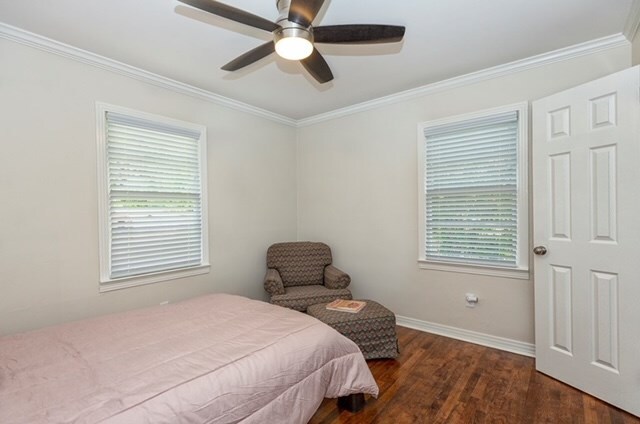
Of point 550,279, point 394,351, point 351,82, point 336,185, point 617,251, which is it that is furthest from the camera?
point 336,185

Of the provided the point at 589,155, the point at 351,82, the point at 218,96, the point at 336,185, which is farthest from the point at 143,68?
the point at 589,155

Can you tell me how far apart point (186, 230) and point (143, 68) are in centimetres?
152

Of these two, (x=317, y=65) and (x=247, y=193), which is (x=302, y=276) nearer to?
(x=247, y=193)

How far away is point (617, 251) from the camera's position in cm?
199

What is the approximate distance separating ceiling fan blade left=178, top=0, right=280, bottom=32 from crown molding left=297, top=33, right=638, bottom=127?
6.83ft

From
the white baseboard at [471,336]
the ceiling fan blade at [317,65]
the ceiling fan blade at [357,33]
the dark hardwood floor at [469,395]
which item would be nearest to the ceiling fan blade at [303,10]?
the ceiling fan blade at [357,33]

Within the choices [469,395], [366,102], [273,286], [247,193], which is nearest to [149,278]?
[273,286]

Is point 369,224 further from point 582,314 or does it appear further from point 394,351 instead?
point 582,314

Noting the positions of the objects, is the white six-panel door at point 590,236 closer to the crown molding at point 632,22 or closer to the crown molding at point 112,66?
the crown molding at point 632,22

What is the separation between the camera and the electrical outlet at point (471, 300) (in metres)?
2.95

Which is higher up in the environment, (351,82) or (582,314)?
(351,82)

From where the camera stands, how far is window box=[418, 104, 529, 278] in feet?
8.99

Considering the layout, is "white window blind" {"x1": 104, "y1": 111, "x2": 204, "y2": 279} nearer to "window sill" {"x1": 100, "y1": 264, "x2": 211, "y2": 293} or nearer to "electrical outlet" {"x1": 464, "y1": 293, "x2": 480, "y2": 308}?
"window sill" {"x1": 100, "y1": 264, "x2": 211, "y2": 293}

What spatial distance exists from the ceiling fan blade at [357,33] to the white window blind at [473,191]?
5.35ft
